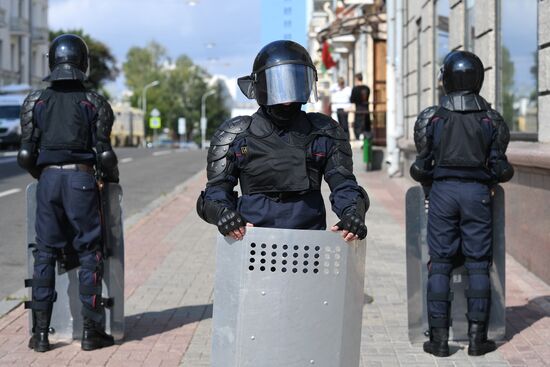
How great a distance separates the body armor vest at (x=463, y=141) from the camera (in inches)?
229

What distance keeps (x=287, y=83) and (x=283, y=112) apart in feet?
0.62

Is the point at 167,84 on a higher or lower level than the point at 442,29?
higher

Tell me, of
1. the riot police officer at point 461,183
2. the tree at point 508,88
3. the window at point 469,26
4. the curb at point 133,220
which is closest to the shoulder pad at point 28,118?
the curb at point 133,220

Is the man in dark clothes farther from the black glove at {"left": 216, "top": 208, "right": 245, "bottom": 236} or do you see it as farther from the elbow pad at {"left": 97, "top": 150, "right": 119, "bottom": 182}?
the black glove at {"left": 216, "top": 208, "right": 245, "bottom": 236}

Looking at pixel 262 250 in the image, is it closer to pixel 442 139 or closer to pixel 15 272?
pixel 442 139

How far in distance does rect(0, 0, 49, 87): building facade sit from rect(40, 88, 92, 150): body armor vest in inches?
2235

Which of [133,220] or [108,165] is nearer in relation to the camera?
[108,165]

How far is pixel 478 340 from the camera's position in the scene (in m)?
5.87

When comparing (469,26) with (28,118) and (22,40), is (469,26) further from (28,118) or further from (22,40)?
(22,40)

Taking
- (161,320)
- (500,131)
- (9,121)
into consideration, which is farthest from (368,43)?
(500,131)

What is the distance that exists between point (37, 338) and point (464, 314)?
267 centimetres

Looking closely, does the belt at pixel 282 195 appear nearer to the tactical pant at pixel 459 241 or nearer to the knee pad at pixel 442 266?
the tactical pant at pixel 459 241

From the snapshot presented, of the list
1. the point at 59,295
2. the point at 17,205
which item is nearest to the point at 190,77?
the point at 17,205

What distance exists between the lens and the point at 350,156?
156 inches
